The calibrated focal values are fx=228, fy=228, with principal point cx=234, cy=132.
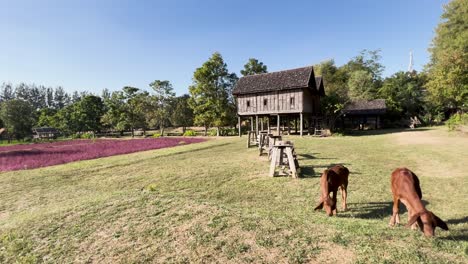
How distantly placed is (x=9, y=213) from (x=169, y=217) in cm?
521

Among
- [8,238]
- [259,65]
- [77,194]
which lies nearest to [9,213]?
[77,194]

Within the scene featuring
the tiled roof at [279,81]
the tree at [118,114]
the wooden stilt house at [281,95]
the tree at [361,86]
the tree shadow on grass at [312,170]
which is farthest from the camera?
the tree at [118,114]

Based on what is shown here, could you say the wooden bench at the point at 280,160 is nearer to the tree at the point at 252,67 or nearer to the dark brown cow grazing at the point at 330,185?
the dark brown cow grazing at the point at 330,185

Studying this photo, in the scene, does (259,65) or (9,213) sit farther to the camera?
(259,65)

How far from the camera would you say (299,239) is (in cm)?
393

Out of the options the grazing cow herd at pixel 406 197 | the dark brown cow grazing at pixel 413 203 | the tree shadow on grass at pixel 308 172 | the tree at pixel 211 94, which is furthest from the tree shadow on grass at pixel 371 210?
the tree at pixel 211 94

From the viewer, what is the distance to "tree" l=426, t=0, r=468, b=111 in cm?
2739

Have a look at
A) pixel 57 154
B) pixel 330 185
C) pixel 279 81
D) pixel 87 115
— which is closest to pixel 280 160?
pixel 330 185

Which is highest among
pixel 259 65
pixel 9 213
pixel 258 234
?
pixel 259 65

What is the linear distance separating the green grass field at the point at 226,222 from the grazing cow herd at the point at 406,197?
0.29 m

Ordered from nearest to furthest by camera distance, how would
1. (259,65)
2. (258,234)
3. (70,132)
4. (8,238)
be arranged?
(258,234), (8,238), (259,65), (70,132)

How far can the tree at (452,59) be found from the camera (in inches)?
1078

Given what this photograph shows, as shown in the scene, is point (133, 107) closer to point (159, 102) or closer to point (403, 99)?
point (159, 102)

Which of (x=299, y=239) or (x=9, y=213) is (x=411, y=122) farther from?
(x=9, y=213)
